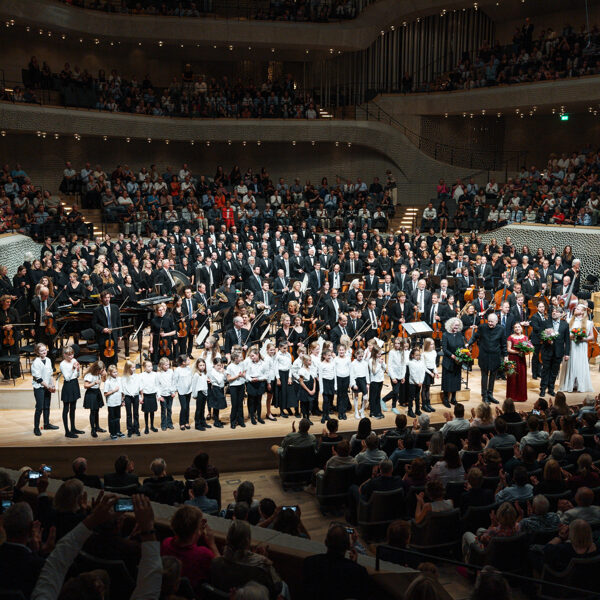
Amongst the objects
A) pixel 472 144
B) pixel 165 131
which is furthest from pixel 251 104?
pixel 472 144

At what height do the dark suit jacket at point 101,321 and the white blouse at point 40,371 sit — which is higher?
the dark suit jacket at point 101,321

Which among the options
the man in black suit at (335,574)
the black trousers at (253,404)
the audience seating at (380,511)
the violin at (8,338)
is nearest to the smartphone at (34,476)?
the man in black suit at (335,574)

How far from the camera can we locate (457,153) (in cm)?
2928

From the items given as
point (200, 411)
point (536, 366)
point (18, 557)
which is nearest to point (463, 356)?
point (536, 366)

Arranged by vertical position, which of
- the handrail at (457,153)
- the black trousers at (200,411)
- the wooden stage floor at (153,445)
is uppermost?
the handrail at (457,153)

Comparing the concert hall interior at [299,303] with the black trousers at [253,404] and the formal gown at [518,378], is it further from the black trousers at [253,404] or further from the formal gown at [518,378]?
the black trousers at [253,404]

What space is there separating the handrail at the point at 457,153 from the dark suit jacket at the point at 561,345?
1745 cm

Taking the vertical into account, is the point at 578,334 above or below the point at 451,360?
above

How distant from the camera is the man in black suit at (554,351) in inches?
484

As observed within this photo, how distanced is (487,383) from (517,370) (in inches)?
21.4

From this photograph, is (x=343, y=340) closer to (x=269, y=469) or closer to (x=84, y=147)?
(x=269, y=469)

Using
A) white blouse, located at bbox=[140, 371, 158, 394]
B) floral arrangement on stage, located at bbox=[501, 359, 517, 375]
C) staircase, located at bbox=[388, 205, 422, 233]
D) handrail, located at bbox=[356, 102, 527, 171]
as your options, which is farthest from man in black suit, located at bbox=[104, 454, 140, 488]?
handrail, located at bbox=[356, 102, 527, 171]

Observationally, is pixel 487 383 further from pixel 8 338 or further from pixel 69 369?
pixel 8 338

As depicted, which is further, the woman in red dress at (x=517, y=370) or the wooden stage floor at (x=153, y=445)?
the woman in red dress at (x=517, y=370)
